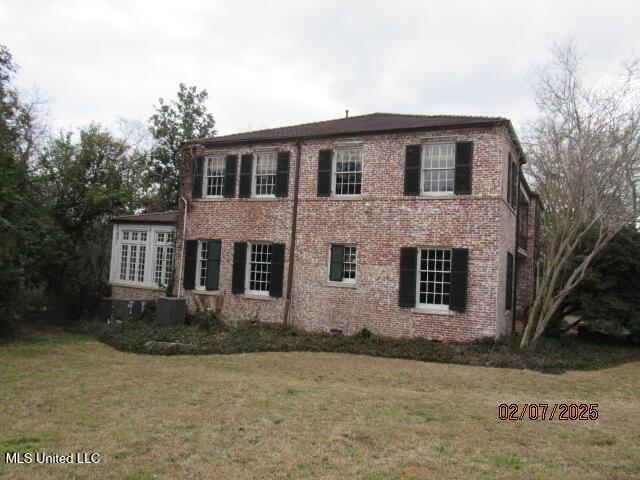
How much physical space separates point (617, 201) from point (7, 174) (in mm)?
16282

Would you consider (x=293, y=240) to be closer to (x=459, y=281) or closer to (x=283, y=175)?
(x=283, y=175)

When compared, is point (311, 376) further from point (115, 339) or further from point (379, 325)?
point (115, 339)

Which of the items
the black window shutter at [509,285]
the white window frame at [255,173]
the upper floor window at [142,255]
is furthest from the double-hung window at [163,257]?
the black window shutter at [509,285]

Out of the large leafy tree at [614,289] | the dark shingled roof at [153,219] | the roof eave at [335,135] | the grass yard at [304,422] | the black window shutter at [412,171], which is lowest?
the grass yard at [304,422]

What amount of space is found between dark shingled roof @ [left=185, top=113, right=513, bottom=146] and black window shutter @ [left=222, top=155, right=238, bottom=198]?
1.85 ft

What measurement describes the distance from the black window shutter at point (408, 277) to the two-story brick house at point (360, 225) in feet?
0.13

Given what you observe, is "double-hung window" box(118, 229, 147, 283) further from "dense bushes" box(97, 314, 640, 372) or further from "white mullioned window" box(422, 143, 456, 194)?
"white mullioned window" box(422, 143, 456, 194)

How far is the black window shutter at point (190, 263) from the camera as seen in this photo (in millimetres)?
17922

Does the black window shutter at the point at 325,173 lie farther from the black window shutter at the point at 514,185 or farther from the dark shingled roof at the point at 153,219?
the dark shingled roof at the point at 153,219

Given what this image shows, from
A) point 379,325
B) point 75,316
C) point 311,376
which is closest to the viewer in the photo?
point 311,376

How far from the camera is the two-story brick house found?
13.9m

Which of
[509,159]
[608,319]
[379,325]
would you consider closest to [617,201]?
[509,159]

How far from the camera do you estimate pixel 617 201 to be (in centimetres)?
1423
